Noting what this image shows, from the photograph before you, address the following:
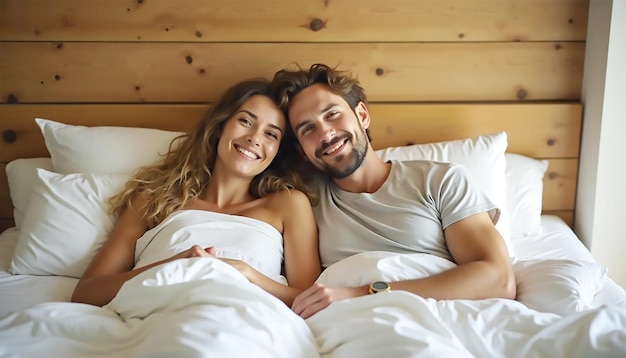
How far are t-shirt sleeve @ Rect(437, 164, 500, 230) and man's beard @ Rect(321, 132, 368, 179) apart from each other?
23 centimetres

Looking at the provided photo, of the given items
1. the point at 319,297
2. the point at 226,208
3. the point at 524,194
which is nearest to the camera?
the point at 319,297

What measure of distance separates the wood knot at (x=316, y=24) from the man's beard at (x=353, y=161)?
0.55 meters

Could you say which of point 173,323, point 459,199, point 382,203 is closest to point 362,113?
point 382,203

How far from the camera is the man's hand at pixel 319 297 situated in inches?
52.9

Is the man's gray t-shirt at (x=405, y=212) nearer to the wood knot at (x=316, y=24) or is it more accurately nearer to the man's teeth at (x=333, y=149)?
the man's teeth at (x=333, y=149)

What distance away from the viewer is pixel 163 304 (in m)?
1.24

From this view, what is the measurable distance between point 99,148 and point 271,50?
0.65m

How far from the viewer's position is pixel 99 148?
186cm

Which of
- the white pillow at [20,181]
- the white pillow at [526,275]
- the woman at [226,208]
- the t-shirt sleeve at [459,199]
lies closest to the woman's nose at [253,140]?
the woman at [226,208]

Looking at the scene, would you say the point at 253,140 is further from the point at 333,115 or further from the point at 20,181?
the point at 20,181

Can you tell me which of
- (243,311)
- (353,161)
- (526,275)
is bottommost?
(526,275)

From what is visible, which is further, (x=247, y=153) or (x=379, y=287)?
(x=247, y=153)

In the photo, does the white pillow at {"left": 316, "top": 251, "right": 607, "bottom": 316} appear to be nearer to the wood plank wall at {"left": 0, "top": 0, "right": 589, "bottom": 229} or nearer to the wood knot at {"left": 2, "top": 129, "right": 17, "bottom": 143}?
the wood plank wall at {"left": 0, "top": 0, "right": 589, "bottom": 229}

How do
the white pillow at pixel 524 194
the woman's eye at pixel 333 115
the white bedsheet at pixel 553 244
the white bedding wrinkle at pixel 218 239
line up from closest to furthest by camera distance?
the white bedding wrinkle at pixel 218 239, the woman's eye at pixel 333 115, the white bedsheet at pixel 553 244, the white pillow at pixel 524 194
